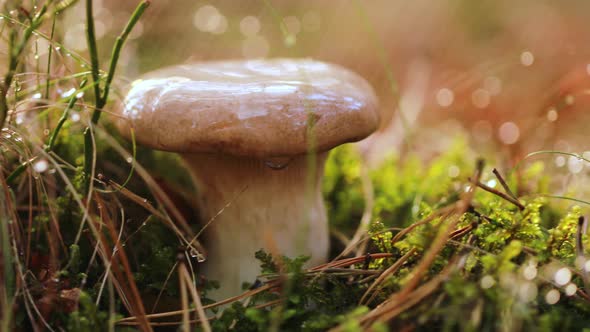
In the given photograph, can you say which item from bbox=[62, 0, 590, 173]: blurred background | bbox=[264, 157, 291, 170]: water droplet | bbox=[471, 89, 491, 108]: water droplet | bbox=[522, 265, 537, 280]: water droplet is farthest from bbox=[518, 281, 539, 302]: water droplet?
bbox=[471, 89, 491, 108]: water droplet

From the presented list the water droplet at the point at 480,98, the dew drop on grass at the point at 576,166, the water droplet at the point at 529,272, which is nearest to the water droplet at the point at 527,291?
the water droplet at the point at 529,272

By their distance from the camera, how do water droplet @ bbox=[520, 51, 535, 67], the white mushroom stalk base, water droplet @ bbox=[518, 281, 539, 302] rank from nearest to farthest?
1. water droplet @ bbox=[518, 281, 539, 302]
2. the white mushroom stalk base
3. water droplet @ bbox=[520, 51, 535, 67]

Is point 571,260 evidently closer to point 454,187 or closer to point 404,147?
point 454,187

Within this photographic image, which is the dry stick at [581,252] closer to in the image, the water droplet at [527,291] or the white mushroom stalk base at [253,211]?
the water droplet at [527,291]

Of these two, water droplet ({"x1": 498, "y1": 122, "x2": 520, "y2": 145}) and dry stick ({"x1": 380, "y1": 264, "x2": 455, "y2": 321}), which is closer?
dry stick ({"x1": 380, "y1": 264, "x2": 455, "y2": 321})

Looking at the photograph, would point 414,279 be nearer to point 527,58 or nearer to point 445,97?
point 527,58

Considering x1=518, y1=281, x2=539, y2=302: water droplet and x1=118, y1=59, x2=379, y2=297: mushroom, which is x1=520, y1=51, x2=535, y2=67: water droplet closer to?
x1=118, y1=59, x2=379, y2=297: mushroom

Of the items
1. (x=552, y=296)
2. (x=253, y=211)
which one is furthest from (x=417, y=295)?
(x=253, y=211)
